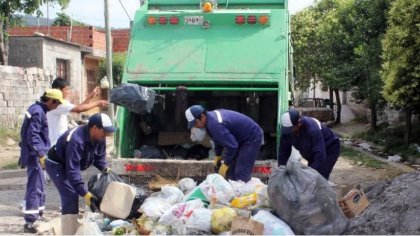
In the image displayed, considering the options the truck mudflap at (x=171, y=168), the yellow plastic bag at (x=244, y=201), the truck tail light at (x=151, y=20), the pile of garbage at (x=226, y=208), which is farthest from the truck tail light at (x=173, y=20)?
the yellow plastic bag at (x=244, y=201)

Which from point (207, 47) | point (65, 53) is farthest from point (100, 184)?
point (65, 53)

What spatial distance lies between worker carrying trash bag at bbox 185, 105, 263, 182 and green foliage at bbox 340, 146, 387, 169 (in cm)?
481

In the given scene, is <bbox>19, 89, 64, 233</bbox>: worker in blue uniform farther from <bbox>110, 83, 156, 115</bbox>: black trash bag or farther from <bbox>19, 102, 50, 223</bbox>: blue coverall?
<bbox>110, 83, 156, 115</bbox>: black trash bag

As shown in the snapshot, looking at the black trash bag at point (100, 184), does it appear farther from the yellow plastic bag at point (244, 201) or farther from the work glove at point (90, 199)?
the yellow plastic bag at point (244, 201)

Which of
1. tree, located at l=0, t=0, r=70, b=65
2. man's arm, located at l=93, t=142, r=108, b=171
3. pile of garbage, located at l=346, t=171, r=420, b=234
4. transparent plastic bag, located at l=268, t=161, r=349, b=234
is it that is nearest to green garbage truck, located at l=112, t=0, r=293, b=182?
→ man's arm, located at l=93, t=142, r=108, b=171

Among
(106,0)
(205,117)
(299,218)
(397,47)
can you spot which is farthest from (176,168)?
(106,0)

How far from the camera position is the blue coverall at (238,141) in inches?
200

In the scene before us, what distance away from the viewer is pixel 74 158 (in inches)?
172

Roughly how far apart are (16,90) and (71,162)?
9.74 meters

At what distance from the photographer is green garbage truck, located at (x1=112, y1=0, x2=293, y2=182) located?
589 centimetres

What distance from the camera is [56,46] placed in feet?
54.4

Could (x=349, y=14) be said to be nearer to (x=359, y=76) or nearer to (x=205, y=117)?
(x=359, y=76)

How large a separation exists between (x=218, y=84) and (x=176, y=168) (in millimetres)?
Result: 1079

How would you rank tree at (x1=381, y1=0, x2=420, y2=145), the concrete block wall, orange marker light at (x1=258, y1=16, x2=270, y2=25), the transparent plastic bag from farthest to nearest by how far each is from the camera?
the concrete block wall
tree at (x1=381, y1=0, x2=420, y2=145)
orange marker light at (x1=258, y1=16, x2=270, y2=25)
the transparent plastic bag
